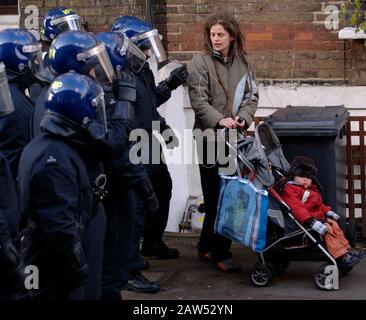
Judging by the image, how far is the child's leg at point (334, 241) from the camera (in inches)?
271

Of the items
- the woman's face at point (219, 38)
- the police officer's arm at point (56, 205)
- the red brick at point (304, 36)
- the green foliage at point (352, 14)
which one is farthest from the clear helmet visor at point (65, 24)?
the police officer's arm at point (56, 205)

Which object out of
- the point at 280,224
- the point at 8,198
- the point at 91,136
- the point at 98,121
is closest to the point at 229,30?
the point at 280,224

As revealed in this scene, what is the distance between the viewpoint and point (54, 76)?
5676 millimetres

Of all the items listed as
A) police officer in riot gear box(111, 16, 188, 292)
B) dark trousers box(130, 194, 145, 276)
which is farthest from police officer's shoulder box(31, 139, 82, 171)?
dark trousers box(130, 194, 145, 276)

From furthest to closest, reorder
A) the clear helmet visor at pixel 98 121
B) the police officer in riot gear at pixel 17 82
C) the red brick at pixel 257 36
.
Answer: the red brick at pixel 257 36
the police officer in riot gear at pixel 17 82
the clear helmet visor at pixel 98 121

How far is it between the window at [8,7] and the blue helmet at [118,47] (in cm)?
431

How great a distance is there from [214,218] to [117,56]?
202 centimetres

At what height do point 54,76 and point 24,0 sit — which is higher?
point 24,0

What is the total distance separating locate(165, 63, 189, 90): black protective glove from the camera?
721 centimetres

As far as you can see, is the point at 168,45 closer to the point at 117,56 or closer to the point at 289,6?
the point at 289,6

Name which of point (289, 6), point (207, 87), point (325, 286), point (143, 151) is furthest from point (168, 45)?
point (325, 286)

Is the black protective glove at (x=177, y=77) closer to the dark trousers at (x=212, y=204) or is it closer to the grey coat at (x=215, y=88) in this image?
the grey coat at (x=215, y=88)

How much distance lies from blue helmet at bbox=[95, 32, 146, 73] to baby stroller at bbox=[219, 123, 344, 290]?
1.12m

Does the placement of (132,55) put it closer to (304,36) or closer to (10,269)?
(10,269)
